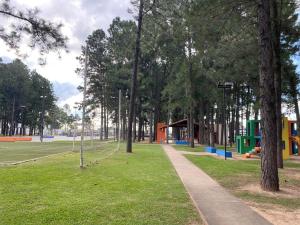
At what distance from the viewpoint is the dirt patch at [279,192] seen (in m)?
9.60

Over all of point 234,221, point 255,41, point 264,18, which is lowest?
point 234,221

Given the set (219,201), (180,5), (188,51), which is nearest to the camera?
(219,201)

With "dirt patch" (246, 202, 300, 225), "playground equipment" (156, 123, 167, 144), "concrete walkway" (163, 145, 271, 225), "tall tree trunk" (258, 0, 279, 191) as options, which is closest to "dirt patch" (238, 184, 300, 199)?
"tall tree trunk" (258, 0, 279, 191)

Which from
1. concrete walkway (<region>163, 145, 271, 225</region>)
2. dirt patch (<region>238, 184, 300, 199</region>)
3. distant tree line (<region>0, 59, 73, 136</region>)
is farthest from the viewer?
distant tree line (<region>0, 59, 73, 136</region>)

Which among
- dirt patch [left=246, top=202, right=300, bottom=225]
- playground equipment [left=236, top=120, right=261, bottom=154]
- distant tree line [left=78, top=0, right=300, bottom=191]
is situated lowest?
dirt patch [left=246, top=202, right=300, bottom=225]

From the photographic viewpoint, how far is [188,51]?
3819cm

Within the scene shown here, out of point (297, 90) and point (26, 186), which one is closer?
point (26, 186)

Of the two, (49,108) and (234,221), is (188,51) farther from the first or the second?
(49,108)

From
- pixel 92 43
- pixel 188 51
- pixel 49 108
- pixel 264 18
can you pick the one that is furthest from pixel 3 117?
pixel 264 18

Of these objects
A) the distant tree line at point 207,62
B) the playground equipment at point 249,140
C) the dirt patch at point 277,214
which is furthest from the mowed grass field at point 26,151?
the dirt patch at point 277,214

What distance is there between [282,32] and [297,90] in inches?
478

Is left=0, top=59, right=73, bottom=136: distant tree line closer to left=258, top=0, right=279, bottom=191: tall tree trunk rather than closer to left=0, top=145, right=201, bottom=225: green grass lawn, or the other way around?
left=0, top=145, right=201, bottom=225: green grass lawn

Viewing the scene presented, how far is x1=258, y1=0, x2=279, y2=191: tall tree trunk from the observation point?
10.4 metres

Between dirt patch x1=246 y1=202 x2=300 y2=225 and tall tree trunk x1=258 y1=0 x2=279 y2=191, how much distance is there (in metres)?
2.39
